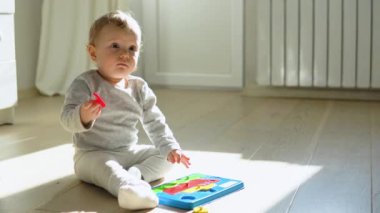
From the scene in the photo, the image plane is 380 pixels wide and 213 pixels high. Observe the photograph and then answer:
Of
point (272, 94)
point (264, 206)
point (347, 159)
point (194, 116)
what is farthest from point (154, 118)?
point (272, 94)

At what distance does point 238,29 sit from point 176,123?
98cm

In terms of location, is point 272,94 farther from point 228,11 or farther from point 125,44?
point 125,44

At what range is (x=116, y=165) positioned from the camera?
4.05 feet

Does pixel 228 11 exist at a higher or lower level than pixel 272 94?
higher

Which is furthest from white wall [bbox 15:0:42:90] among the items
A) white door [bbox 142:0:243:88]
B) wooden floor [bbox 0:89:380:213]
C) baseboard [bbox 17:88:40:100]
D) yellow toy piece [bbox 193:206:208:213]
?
yellow toy piece [bbox 193:206:208:213]

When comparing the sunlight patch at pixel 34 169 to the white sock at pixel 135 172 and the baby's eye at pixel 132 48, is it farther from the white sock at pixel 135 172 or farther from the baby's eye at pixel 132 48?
the baby's eye at pixel 132 48

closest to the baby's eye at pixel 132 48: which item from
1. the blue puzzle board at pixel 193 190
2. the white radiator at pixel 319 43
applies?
the blue puzzle board at pixel 193 190

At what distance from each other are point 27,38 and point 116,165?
1.86 meters

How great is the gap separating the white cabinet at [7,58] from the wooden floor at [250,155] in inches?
4.7

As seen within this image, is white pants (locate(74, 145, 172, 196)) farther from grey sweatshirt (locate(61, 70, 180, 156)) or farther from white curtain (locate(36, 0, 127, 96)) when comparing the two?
white curtain (locate(36, 0, 127, 96))

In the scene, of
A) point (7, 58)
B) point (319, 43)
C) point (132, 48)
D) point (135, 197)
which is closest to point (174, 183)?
point (135, 197)

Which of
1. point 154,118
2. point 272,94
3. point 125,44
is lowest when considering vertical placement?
point 272,94

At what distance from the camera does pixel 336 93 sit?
8.89 ft

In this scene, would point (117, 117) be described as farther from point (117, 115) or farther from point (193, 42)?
point (193, 42)
